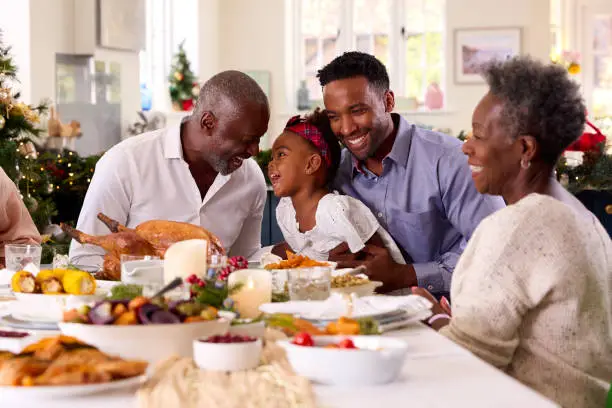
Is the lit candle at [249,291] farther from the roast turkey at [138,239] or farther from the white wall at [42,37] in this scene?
the white wall at [42,37]

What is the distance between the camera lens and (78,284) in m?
1.93

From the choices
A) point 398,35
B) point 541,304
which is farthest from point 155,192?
point 398,35

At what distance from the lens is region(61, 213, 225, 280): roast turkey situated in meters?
2.49

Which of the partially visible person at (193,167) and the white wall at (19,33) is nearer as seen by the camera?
the partially visible person at (193,167)

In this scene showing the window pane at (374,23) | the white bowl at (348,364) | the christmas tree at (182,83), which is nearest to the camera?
the white bowl at (348,364)

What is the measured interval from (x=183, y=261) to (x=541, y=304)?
0.72 metres

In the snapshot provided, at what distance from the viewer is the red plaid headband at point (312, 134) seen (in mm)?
3307

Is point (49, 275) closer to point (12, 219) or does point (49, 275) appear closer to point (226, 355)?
point (226, 355)

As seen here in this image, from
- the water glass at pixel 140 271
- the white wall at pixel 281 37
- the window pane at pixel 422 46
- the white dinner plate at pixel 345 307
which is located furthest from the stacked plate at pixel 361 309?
the window pane at pixel 422 46

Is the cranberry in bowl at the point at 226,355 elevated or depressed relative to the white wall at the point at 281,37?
depressed

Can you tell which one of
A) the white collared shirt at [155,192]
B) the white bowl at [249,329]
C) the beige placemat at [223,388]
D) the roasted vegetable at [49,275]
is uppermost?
the white collared shirt at [155,192]

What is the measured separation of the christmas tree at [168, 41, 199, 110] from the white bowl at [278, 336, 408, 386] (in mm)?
9905

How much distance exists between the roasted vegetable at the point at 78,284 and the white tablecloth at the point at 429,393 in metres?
0.56

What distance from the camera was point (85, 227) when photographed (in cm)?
336
